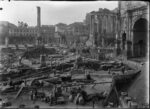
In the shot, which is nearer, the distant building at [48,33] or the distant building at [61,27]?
the distant building at [48,33]

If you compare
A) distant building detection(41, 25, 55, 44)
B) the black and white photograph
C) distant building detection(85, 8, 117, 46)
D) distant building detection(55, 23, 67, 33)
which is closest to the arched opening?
the black and white photograph

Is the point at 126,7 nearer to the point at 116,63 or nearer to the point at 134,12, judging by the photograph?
the point at 134,12

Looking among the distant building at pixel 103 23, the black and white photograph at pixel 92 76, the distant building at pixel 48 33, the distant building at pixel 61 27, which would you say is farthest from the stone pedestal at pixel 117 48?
the distant building at pixel 61 27

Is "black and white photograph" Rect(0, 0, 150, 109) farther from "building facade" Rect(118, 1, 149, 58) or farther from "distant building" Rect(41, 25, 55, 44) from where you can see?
"distant building" Rect(41, 25, 55, 44)

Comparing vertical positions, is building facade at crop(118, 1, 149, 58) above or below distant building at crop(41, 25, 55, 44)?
below

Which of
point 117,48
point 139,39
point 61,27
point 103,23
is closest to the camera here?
point 139,39

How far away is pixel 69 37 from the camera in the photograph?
228ft

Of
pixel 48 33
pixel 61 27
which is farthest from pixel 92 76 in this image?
pixel 61 27

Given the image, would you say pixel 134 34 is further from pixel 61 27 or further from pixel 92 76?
pixel 61 27

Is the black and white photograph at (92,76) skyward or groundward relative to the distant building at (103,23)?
groundward

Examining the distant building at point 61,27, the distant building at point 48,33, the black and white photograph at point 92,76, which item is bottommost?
the black and white photograph at point 92,76

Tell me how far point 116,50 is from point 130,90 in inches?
531

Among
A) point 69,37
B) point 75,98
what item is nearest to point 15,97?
point 75,98

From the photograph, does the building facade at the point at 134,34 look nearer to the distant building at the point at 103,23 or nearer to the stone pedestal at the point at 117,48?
the stone pedestal at the point at 117,48
